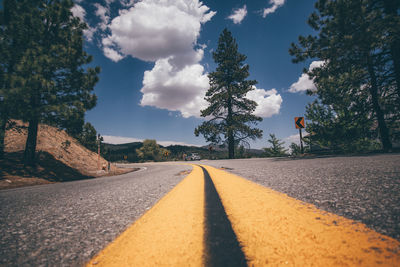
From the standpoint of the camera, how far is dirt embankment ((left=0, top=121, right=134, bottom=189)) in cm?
660

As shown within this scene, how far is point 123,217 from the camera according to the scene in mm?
1203

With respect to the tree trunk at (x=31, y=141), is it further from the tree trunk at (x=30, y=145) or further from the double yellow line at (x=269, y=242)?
the double yellow line at (x=269, y=242)

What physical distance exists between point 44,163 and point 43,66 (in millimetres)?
4829

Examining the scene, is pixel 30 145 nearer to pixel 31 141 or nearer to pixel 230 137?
pixel 31 141

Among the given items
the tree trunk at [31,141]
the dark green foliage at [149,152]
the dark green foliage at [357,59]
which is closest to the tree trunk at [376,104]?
the dark green foliage at [357,59]

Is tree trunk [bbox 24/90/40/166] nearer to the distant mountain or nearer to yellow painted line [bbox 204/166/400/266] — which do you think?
the distant mountain

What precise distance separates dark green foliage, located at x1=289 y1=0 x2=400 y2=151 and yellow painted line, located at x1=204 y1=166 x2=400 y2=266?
10.5 metres

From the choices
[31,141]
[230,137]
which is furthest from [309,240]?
[230,137]

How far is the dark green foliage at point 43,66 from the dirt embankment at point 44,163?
70cm

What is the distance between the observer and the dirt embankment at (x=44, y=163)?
6605 mm

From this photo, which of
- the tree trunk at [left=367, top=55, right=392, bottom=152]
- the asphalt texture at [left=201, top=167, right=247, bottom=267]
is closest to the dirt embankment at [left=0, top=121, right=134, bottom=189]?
the asphalt texture at [left=201, top=167, right=247, bottom=267]

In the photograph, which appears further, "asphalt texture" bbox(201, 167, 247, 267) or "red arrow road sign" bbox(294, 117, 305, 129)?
"red arrow road sign" bbox(294, 117, 305, 129)

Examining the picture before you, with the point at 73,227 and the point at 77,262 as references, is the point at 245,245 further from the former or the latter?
the point at 73,227

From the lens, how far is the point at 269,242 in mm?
649
